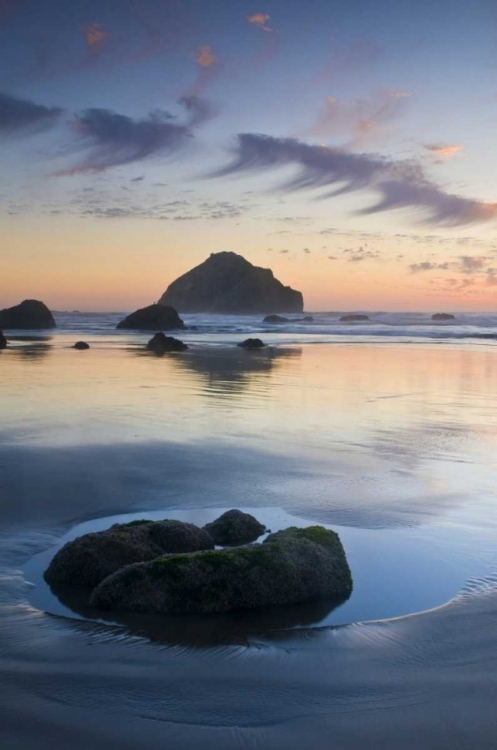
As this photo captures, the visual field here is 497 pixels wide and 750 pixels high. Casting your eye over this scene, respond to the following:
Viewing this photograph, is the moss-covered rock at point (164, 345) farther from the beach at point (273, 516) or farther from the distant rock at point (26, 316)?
the distant rock at point (26, 316)

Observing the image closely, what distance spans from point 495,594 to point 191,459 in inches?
216

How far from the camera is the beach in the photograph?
392 centimetres

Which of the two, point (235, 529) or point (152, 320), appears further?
point (152, 320)

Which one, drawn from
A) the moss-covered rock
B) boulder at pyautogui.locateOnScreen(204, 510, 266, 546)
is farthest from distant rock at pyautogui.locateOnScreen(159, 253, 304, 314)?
boulder at pyautogui.locateOnScreen(204, 510, 266, 546)

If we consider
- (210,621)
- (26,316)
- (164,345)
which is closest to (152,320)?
(26,316)

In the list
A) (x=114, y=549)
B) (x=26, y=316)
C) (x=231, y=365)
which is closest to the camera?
(x=114, y=549)

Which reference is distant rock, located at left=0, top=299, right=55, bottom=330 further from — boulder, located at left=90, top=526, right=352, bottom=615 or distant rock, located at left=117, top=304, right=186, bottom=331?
boulder, located at left=90, top=526, right=352, bottom=615

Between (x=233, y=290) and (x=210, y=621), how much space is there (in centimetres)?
14300

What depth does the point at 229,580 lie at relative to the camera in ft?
18.2

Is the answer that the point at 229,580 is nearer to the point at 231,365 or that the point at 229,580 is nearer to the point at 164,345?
the point at 231,365

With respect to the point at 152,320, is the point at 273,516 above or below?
below

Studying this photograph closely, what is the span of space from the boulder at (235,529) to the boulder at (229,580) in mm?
832

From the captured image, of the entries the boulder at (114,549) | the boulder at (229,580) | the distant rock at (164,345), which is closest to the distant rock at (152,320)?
the distant rock at (164,345)

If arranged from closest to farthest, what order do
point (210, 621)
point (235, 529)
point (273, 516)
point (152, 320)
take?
point (210, 621)
point (235, 529)
point (273, 516)
point (152, 320)
